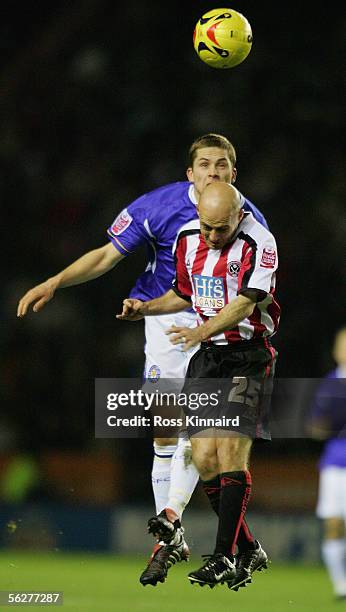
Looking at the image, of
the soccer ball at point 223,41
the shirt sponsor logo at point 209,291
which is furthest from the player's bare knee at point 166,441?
the soccer ball at point 223,41

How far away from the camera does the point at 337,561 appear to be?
10.1 m

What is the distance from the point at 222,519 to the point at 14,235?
8879mm

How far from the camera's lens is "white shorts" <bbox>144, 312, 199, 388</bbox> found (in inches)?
289

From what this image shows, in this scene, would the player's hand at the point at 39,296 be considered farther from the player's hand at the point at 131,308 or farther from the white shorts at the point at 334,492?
the white shorts at the point at 334,492

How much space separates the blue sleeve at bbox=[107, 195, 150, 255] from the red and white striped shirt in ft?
2.45

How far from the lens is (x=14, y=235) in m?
14.5

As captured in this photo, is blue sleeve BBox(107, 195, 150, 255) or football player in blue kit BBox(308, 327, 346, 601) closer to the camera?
blue sleeve BBox(107, 195, 150, 255)

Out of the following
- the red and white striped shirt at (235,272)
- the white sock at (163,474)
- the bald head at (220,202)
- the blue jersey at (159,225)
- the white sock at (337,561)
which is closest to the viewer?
the bald head at (220,202)

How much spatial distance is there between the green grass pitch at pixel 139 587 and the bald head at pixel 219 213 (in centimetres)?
243

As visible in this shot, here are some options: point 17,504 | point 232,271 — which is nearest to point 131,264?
point 17,504

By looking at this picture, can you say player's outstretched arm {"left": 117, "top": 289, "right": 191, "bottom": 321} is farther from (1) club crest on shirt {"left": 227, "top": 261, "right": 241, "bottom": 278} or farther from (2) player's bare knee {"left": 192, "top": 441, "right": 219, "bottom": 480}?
(2) player's bare knee {"left": 192, "top": 441, "right": 219, "bottom": 480}

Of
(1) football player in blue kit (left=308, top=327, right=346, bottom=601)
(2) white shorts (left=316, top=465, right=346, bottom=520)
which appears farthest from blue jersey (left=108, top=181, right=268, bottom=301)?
(2) white shorts (left=316, top=465, right=346, bottom=520)

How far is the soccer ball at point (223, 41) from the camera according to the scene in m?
7.19

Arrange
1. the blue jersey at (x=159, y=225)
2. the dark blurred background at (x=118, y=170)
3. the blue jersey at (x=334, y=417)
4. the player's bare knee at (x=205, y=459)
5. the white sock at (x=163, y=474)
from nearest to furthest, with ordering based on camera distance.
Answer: the player's bare knee at (x=205, y=459) → the blue jersey at (x=159, y=225) → the white sock at (x=163, y=474) → the blue jersey at (x=334, y=417) → the dark blurred background at (x=118, y=170)
